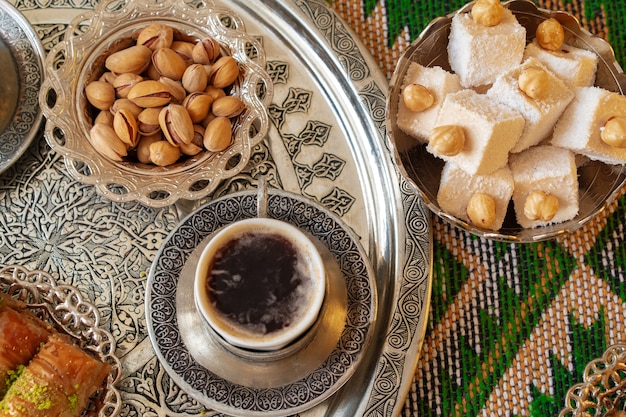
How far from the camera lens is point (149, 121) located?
111 centimetres

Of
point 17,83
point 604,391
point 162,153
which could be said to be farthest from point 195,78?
point 604,391

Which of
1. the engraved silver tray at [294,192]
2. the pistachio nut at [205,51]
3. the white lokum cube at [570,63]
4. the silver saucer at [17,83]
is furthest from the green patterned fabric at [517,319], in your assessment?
the silver saucer at [17,83]

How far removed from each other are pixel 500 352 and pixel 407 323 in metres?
0.19

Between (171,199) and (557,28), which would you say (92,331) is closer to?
(171,199)

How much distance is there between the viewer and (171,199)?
1.10 metres

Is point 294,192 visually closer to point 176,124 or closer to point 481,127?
point 176,124

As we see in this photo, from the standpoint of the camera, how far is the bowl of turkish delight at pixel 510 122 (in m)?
1.04

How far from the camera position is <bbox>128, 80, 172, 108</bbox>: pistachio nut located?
111 centimetres

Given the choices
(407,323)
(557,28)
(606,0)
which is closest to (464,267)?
(407,323)

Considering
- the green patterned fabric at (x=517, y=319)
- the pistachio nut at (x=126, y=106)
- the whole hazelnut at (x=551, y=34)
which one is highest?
the whole hazelnut at (x=551, y=34)

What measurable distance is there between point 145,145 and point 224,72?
195mm

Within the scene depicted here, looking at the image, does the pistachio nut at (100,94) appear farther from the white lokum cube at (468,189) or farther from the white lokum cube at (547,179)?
the white lokum cube at (547,179)

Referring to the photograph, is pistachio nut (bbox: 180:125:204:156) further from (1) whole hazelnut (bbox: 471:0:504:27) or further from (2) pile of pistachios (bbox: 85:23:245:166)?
(1) whole hazelnut (bbox: 471:0:504:27)

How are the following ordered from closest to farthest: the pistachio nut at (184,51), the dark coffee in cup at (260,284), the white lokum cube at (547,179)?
the dark coffee in cup at (260,284) → the white lokum cube at (547,179) → the pistachio nut at (184,51)
